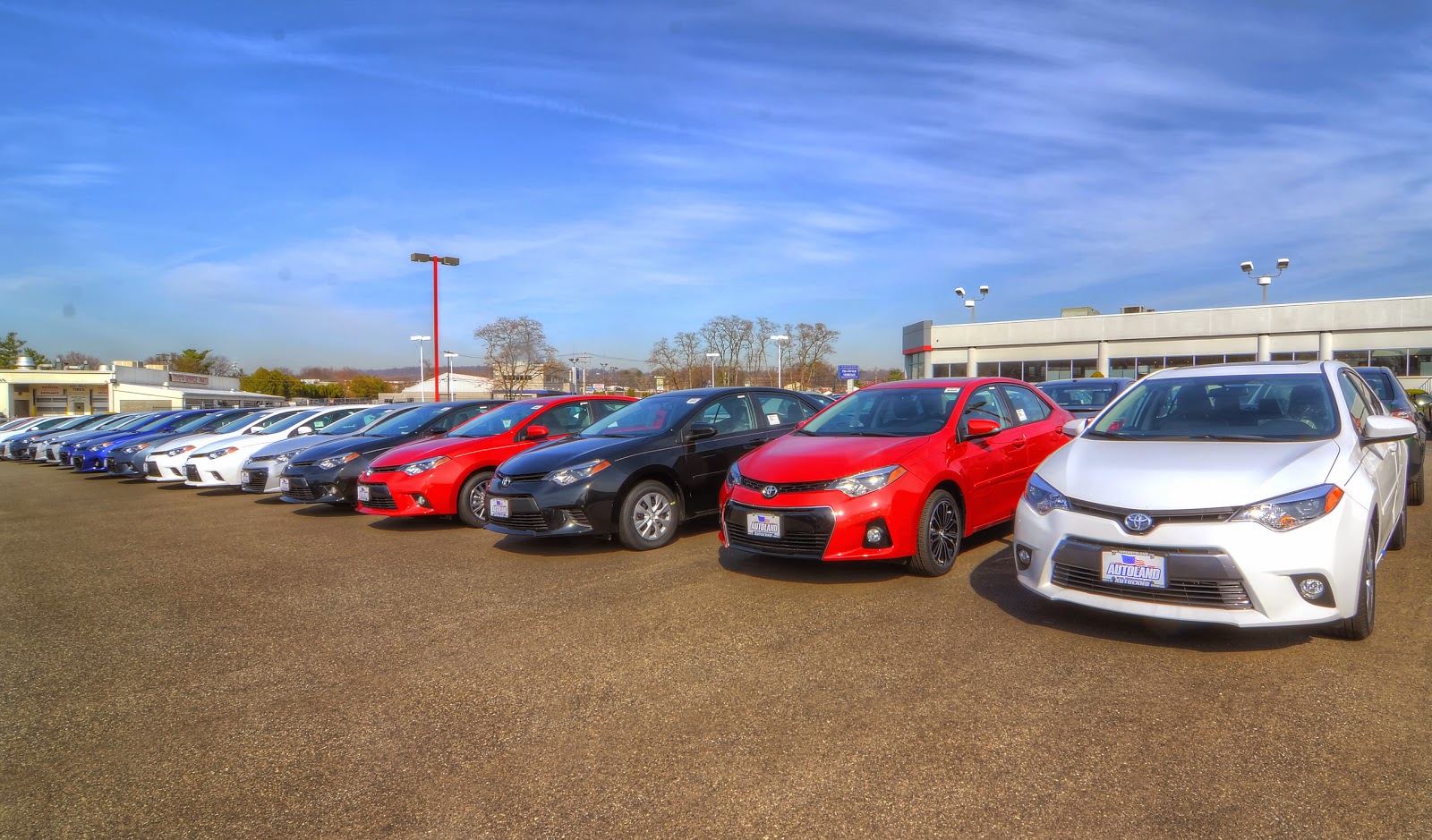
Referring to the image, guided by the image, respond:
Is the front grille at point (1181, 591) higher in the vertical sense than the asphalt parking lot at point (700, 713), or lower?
higher

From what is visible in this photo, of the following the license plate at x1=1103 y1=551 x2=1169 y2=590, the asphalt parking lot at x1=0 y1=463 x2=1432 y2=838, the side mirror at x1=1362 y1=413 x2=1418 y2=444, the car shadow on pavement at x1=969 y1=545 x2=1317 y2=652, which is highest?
the side mirror at x1=1362 y1=413 x2=1418 y2=444

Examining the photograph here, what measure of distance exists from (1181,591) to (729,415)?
4.92m

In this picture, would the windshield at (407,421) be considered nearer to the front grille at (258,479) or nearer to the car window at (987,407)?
the front grille at (258,479)

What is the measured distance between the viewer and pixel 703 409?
26.5 ft

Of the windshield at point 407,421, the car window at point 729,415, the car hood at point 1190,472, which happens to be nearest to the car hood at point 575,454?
the car window at point 729,415

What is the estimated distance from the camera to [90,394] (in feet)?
176

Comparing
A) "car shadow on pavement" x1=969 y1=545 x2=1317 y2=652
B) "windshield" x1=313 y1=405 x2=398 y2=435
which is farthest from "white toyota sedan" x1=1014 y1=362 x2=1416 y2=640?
"windshield" x1=313 y1=405 x2=398 y2=435

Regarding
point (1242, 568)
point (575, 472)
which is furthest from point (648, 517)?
point (1242, 568)

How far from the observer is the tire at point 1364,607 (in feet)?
13.3

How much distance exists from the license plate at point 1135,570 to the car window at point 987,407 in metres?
2.44

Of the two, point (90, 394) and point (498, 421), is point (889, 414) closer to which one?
point (498, 421)

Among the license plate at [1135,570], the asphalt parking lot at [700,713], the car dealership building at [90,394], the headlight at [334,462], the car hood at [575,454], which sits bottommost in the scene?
the asphalt parking lot at [700,713]

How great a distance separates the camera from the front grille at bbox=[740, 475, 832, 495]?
5.63 meters

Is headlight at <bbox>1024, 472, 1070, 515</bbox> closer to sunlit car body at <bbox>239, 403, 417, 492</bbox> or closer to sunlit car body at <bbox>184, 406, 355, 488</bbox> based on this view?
sunlit car body at <bbox>239, 403, 417, 492</bbox>
